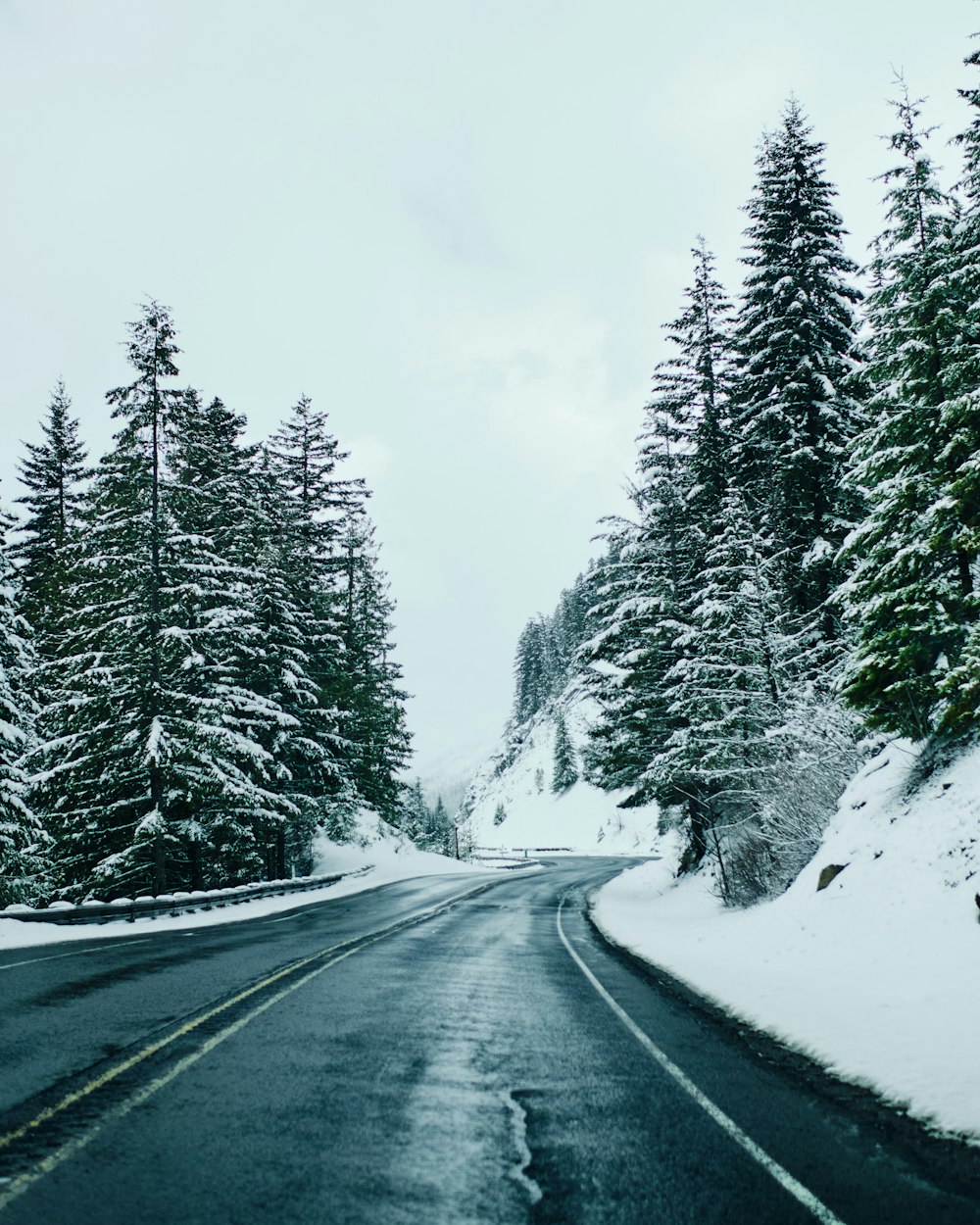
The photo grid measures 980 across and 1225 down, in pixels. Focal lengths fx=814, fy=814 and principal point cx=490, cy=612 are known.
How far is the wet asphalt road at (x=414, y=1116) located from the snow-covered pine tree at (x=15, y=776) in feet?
35.9

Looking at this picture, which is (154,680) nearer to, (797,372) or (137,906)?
(137,906)

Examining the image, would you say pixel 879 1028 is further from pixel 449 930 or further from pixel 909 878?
pixel 449 930

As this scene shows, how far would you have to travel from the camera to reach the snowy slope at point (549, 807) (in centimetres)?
9144

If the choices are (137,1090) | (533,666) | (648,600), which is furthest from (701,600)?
(533,666)

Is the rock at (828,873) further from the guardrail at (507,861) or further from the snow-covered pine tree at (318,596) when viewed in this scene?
the guardrail at (507,861)

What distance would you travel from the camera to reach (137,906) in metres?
18.9

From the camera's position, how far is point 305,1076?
232 inches

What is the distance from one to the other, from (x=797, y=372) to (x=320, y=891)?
24.5m

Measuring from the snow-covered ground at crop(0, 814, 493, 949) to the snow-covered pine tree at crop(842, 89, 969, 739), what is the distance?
49.1 feet

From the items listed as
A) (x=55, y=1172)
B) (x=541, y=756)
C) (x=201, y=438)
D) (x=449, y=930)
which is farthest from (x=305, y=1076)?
(x=541, y=756)

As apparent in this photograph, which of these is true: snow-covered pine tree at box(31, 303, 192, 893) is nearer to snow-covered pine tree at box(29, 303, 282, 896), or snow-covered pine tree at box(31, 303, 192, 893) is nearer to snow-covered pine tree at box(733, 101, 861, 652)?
snow-covered pine tree at box(29, 303, 282, 896)

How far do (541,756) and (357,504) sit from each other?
82929 mm

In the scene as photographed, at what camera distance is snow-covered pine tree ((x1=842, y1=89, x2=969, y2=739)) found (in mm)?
12367

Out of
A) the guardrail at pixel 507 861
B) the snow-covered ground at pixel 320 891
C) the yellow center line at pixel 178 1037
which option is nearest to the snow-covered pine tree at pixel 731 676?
the yellow center line at pixel 178 1037
